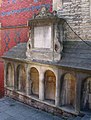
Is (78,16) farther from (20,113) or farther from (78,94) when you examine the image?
(20,113)

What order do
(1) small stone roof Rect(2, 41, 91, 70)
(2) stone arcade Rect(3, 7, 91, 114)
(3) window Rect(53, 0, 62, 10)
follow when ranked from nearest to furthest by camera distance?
(1) small stone roof Rect(2, 41, 91, 70) < (2) stone arcade Rect(3, 7, 91, 114) < (3) window Rect(53, 0, 62, 10)

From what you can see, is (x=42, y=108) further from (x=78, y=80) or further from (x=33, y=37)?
(x=33, y=37)

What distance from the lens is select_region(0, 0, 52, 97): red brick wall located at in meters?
9.28

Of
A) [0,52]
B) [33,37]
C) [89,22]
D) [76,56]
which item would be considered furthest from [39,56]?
[0,52]

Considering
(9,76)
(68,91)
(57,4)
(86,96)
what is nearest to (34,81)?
(68,91)

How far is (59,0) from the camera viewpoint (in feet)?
23.9

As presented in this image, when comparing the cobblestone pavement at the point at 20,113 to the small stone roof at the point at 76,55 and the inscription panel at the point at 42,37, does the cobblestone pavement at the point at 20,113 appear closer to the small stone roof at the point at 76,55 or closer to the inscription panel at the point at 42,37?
the small stone roof at the point at 76,55

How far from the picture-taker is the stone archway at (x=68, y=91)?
6.38 metres

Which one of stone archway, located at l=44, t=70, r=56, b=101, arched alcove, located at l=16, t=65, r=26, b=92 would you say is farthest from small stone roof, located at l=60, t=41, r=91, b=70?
arched alcove, located at l=16, t=65, r=26, b=92

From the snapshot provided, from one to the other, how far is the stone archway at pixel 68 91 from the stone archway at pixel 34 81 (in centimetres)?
143

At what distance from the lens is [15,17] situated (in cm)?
1048

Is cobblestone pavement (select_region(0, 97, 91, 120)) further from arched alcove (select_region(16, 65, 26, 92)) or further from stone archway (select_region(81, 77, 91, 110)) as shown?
stone archway (select_region(81, 77, 91, 110))

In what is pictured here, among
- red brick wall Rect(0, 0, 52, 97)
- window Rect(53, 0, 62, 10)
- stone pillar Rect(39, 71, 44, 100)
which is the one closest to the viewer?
stone pillar Rect(39, 71, 44, 100)

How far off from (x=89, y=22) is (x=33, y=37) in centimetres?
230
